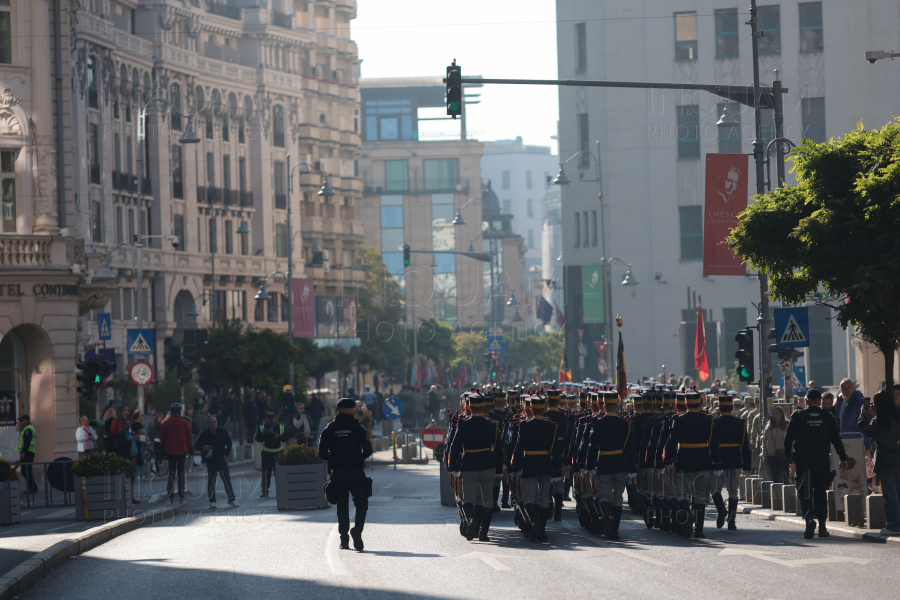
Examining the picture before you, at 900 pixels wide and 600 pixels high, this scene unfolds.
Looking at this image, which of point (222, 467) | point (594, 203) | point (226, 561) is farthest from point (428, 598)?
point (594, 203)

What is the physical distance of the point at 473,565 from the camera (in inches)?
527

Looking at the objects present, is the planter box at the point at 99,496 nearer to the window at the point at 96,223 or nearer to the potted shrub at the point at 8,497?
the potted shrub at the point at 8,497

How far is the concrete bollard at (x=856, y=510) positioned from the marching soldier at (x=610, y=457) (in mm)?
2658

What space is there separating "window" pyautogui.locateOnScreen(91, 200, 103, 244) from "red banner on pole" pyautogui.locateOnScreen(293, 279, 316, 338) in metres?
13.9

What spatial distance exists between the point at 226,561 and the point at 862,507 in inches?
299

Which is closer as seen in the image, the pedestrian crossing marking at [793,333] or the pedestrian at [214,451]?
the pedestrian crossing marking at [793,333]

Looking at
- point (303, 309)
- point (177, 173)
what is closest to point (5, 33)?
point (177, 173)

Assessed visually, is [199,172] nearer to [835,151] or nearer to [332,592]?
[835,151]

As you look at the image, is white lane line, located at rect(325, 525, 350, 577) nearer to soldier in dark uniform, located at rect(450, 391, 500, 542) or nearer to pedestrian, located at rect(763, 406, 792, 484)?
soldier in dark uniform, located at rect(450, 391, 500, 542)

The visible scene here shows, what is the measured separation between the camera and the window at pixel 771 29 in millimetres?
60250

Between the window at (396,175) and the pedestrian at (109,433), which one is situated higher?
the window at (396,175)

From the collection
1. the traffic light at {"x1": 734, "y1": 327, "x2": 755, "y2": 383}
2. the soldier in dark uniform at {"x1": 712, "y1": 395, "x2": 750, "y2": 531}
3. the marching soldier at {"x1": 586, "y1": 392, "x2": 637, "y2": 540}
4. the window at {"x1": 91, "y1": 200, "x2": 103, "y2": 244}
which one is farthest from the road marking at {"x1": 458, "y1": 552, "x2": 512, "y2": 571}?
the window at {"x1": 91, "y1": 200, "x2": 103, "y2": 244}

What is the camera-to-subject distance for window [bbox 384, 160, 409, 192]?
135m

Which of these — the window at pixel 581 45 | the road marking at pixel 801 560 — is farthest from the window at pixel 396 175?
the road marking at pixel 801 560
